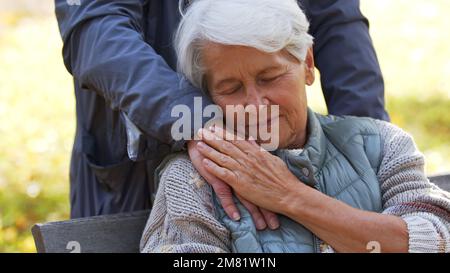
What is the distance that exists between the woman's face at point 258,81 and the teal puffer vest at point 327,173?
0.35 feet

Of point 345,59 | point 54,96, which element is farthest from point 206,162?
point 54,96

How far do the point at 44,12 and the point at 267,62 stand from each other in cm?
725

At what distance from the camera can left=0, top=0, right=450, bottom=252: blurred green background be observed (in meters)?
5.93

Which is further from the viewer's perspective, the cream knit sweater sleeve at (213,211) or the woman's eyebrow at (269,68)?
the woman's eyebrow at (269,68)

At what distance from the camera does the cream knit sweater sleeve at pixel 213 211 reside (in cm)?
251

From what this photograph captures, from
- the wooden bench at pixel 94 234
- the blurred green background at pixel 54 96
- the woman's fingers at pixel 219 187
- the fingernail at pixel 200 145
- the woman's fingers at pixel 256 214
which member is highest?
the fingernail at pixel 200 145

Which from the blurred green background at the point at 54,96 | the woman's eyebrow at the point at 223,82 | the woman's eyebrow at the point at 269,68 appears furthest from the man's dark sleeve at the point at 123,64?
the blurred green background at the point at 54,96

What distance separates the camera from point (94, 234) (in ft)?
9.34

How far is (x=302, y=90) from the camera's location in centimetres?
271

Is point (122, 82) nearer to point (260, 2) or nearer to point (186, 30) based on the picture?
point (186, 30)

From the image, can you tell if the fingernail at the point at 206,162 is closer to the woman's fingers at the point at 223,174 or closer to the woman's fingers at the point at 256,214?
the woman's fingers at the point at 223,174

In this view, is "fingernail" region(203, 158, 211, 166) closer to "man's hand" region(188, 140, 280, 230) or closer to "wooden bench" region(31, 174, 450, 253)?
"man's hand" region(188, 140, 280, 230)

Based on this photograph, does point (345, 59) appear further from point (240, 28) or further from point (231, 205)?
point (231, 205)
